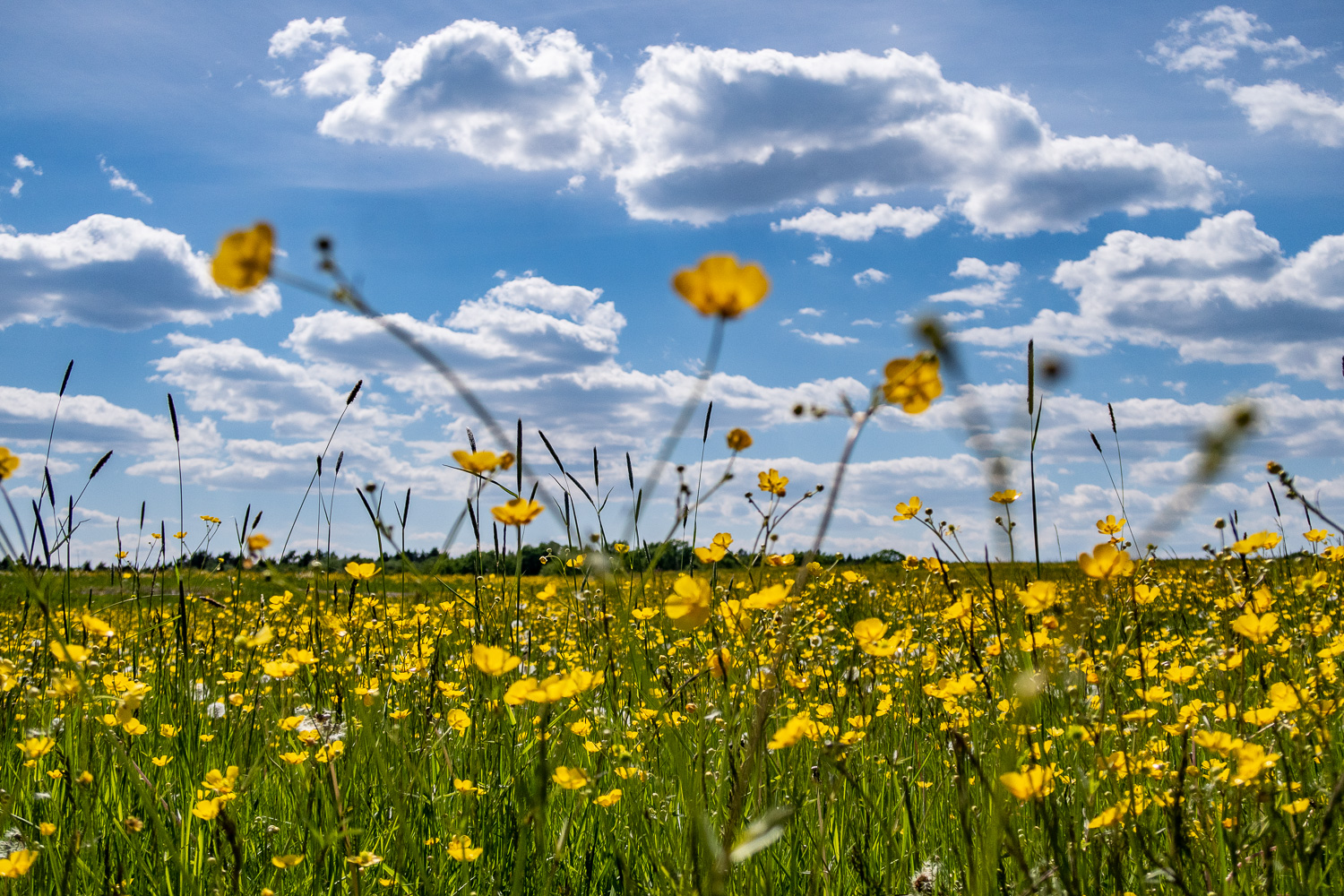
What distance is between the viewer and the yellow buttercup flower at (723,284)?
953 mm

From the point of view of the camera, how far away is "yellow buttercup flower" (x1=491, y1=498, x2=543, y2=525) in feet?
4.15

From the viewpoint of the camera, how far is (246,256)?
95cm

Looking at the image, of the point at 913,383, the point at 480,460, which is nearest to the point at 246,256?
the point at 480,460

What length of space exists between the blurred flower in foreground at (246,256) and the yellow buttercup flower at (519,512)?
0.47m

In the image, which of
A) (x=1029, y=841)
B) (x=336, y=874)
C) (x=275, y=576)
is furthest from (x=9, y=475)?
(x=1029, y=841)

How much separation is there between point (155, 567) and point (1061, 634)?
3.38m

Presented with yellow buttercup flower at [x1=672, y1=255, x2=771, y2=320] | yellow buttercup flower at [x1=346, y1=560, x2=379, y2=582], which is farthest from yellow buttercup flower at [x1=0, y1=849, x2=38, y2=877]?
yellow buttercup flower at [x1=672, y1=255, x2=771, y2=320]

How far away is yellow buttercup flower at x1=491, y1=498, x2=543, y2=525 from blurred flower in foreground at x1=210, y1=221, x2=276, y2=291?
0.47m

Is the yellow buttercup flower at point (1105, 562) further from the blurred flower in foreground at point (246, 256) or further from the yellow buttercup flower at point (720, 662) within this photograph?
the blurred flower in foreground at point (246, 256)

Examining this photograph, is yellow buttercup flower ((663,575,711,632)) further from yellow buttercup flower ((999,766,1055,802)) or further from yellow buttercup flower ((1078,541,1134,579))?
yellow buttercup flower ((1078,541,1134,579))

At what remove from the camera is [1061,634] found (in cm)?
183

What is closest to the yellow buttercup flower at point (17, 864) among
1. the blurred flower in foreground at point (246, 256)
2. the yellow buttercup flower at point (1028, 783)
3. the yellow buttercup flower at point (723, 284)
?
the blurred flower in foreground at point (246, 256)

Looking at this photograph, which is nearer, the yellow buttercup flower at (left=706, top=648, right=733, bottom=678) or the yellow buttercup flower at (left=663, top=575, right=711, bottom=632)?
the yellow buttercup flower at (left=663, top=575, right=711, bottom=632)

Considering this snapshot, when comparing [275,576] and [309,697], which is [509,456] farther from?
[309,697]
